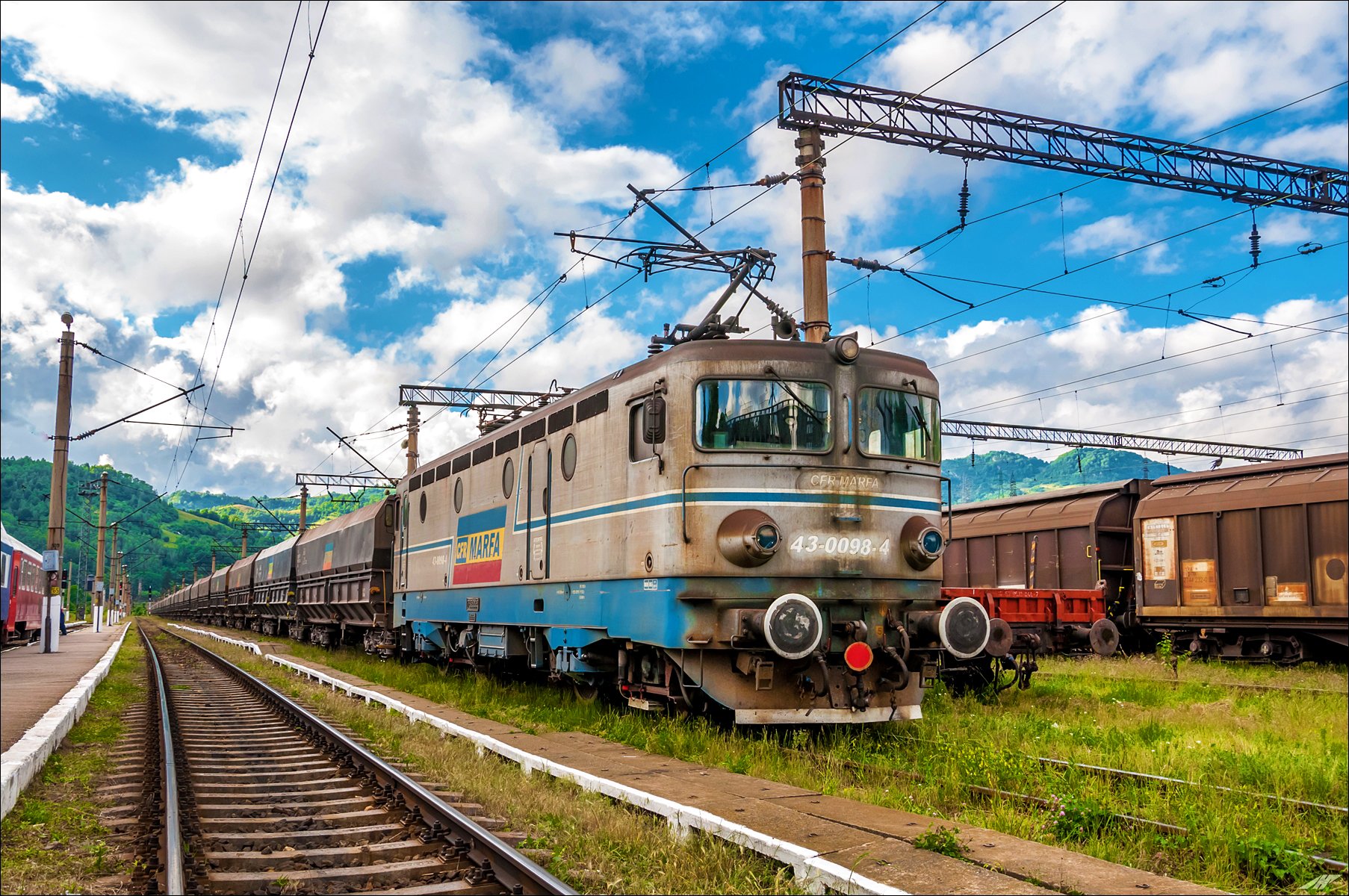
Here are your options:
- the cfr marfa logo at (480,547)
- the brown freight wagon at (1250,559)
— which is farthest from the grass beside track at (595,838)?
the brown freight wagon at (1250,559)

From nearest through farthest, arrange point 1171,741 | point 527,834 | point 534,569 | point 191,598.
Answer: point 527,834 < point 1171,741 < point 534,569 < point 191,598

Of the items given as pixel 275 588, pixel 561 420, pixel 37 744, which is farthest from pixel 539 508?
pixel 275 588

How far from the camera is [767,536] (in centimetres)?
996

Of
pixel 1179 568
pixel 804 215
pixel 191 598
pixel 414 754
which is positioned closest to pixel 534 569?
pixel 414 754

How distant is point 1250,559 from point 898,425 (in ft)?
35.1

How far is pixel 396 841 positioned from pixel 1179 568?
1699cm

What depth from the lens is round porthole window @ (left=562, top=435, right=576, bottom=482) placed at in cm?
1258

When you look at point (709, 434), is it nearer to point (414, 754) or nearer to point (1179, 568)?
point (414, 754)

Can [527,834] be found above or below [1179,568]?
below

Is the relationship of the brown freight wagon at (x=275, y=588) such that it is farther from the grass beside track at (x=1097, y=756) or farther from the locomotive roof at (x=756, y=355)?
the locomotive roof at (x=756, y=355)

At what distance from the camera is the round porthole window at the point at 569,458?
1258 cm

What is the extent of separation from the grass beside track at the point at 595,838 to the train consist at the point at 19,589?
1643 cm

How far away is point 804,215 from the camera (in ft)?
55.6

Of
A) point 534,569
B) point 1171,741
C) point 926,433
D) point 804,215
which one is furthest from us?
point 804,215
